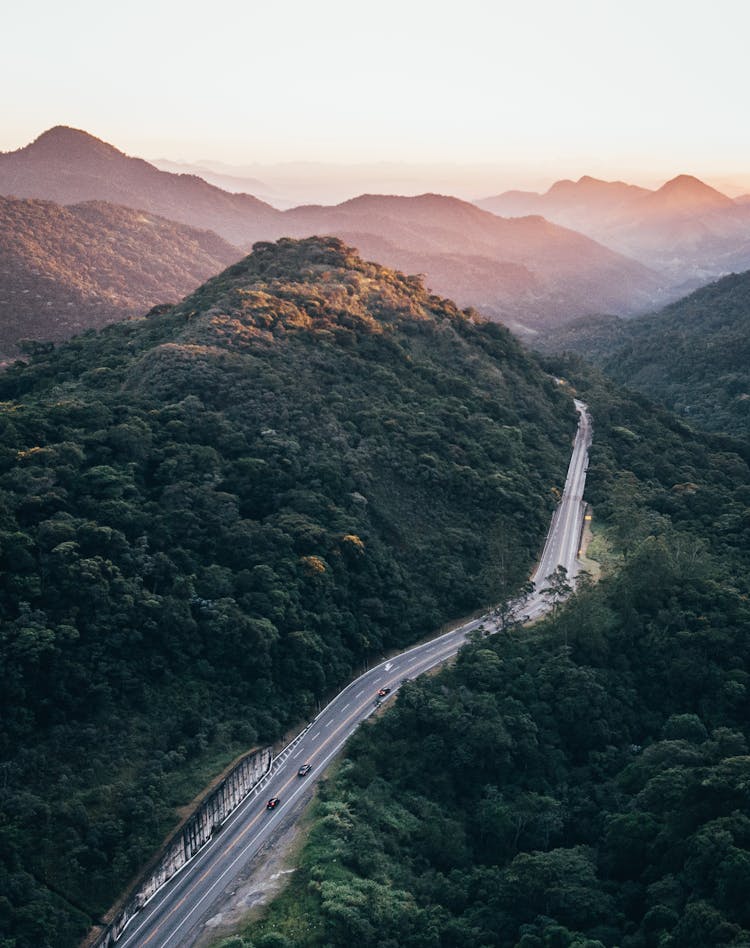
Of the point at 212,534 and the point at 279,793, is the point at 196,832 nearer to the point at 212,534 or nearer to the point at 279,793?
the point at 279,793

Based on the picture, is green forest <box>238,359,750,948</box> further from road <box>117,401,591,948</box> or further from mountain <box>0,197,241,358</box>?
mountain <box>0,197,241,358</box>

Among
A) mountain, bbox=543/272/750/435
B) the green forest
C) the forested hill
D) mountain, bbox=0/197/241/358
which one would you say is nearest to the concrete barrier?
the forested hill

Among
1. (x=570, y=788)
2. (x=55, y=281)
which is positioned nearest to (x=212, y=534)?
(x=570, y=788)

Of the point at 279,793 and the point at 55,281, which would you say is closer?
the point at 279,793

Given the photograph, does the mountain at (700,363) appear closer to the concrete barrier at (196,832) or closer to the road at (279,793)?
the road at (279,793)

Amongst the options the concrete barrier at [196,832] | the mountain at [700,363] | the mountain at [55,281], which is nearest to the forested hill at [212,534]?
the concrete barrier at [196,832]
